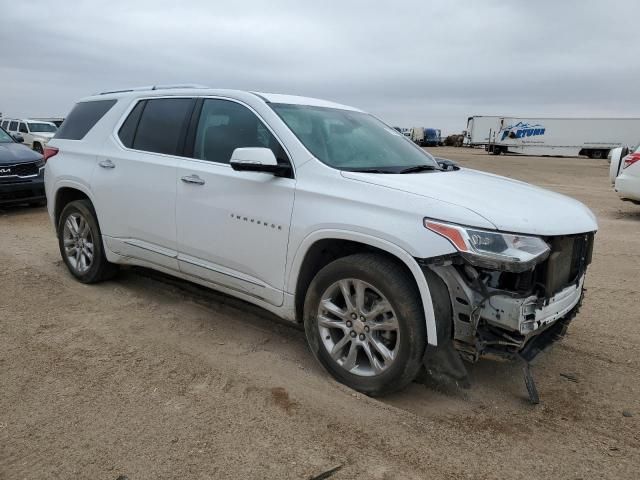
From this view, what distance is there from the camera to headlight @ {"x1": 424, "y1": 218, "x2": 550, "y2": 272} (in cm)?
281

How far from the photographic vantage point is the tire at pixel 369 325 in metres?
3.04

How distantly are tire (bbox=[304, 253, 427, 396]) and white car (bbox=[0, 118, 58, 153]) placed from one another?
64.7ft

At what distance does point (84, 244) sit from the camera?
5297mm

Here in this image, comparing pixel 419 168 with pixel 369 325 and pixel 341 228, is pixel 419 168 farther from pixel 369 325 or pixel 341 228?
pixel 369 325

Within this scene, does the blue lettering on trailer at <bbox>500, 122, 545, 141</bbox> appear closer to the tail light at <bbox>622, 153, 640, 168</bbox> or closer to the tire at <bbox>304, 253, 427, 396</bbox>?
the tail light at <bbox>622, 153, 640, 168</bbox>

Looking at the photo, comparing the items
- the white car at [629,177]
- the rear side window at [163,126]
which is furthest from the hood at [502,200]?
the white car at [629,177]

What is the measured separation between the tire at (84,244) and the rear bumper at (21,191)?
5080 millimetres

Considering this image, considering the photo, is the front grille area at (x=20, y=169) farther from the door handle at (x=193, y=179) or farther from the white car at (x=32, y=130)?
the white car at (x=32, y=130)

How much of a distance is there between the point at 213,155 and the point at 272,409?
197cm

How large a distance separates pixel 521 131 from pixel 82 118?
1749 inches

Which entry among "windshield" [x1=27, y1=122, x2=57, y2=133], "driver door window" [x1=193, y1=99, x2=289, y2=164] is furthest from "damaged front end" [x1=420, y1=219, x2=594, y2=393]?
"windshield" [x1=27, y1=122, x2=57, y2=133]

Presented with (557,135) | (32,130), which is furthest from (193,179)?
(557,135)

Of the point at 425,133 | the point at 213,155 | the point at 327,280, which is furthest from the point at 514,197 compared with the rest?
the point at 425,133

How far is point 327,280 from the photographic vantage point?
335 centimetres
